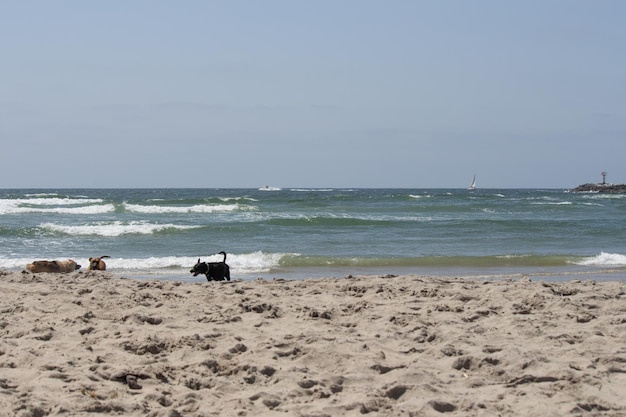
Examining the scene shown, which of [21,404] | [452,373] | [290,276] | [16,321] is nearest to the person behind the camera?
[21,404]

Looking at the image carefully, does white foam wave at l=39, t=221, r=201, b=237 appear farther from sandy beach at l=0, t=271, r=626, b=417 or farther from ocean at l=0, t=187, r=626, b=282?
sandy beach at l=0, t=271, r=626, b=417

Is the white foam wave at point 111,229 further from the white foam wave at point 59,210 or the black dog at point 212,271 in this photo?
the black dog at point 212,271

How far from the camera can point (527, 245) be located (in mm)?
16141

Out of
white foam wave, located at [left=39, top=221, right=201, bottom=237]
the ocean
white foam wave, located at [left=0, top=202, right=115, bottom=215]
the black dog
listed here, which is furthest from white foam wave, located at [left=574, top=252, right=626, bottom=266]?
white foam wave, located at [left=0, top=202, right=115, bottom=215]

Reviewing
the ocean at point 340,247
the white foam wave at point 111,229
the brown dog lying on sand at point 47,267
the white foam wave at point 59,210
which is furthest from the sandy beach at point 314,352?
the white foam wave at point 59,210

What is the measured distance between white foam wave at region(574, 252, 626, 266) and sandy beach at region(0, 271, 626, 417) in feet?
19.5

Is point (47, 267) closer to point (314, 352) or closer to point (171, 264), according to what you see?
point (171, 264)

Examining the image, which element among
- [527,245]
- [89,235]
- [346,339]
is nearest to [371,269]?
[527,245]

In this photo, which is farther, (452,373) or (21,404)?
(452,373)

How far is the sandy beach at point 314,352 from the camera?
3.69 metres

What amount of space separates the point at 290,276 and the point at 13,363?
676 cm

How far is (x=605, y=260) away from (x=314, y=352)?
9.95 metres

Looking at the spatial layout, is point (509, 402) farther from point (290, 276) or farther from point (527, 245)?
point (527, 245)

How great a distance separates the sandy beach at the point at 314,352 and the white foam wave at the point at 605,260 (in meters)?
5.94
